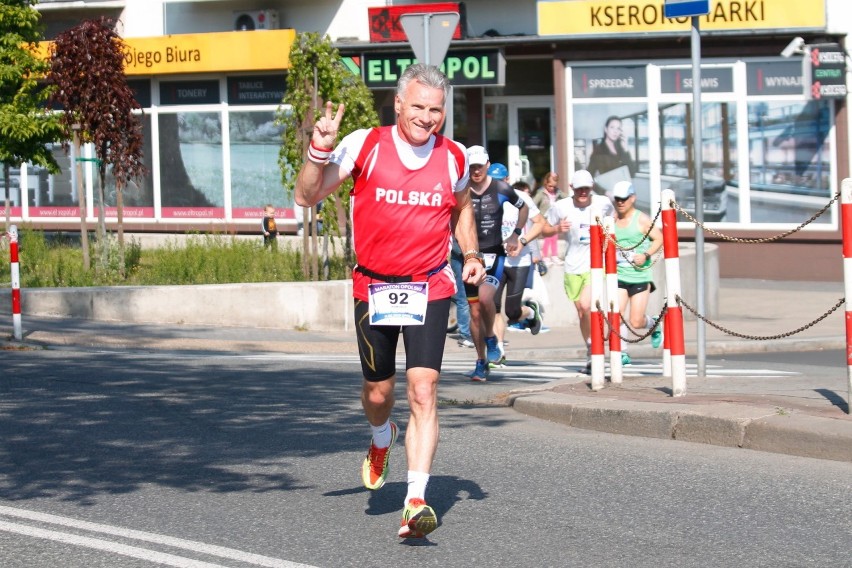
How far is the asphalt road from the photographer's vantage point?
5.86 meters

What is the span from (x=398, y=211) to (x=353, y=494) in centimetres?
157

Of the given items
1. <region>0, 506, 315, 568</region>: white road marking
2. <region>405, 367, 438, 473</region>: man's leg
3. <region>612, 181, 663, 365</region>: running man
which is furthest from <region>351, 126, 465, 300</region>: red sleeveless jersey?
<region>612, 181, 663, 365</region>: running man

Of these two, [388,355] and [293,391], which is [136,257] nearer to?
[293,391]

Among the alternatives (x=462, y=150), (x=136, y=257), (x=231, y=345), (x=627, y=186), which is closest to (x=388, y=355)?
(x=462, y=150)

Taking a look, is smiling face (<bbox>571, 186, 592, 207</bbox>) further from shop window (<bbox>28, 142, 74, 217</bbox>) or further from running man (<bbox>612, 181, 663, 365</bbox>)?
shop window (<bbox>28, 142, 74, 217</bbox>)

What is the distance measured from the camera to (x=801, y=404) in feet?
29.5

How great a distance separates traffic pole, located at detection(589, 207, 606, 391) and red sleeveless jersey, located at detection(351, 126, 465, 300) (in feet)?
14.2

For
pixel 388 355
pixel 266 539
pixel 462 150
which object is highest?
pixel 462 150

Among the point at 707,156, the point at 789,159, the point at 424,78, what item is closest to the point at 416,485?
the point at 424,78

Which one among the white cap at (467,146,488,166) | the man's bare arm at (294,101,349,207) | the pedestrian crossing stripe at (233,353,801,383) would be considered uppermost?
the white cap at (467,146,488,166)

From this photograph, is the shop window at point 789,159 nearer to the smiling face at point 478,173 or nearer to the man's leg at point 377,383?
the smiling face at point 478,173

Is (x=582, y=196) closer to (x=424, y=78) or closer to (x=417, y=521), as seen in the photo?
(x=424, y=78)

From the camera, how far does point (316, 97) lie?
1889 cm

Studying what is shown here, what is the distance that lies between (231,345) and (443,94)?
990 centimetres
